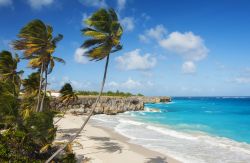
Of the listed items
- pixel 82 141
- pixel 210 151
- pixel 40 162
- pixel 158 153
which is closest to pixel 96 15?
pixel 40 162

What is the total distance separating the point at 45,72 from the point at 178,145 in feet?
37.0

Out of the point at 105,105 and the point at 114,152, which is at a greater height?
the point at 105,105

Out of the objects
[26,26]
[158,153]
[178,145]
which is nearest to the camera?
[26,26]

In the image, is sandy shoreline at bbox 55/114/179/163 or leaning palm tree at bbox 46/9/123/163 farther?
sandy shoreline at bbox 55/114/179/163

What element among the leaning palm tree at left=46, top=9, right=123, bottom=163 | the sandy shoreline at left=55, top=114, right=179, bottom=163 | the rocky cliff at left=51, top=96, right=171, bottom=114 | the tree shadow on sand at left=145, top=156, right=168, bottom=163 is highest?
the leaning palm tree at left=46, top=9, right=123, bottom=163

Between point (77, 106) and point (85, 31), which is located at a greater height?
point (85, 31)

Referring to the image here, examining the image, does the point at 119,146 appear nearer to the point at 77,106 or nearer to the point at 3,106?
the point at 3,106

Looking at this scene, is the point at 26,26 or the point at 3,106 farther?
the point at 26,26

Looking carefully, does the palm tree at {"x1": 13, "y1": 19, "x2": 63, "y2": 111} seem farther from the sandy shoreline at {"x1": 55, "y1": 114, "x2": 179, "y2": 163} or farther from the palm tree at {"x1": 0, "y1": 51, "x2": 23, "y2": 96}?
the palm tree at {"x1": 0, "y1": 51, "x2": 23, "y2": 96}

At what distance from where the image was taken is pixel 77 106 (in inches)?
1972

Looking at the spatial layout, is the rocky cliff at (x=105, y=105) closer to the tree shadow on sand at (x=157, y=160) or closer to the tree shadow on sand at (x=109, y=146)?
the tree shadow on sand at (x=109, y=146)

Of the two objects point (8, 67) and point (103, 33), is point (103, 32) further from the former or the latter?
point (8, 67)

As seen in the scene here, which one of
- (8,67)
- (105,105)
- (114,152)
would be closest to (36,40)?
(114,152)

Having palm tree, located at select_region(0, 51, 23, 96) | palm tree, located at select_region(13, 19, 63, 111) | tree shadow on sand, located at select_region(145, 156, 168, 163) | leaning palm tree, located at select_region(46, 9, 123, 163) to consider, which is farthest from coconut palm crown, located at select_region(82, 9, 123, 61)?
palm tree, located at select_region(0, 51, 23, 96)
